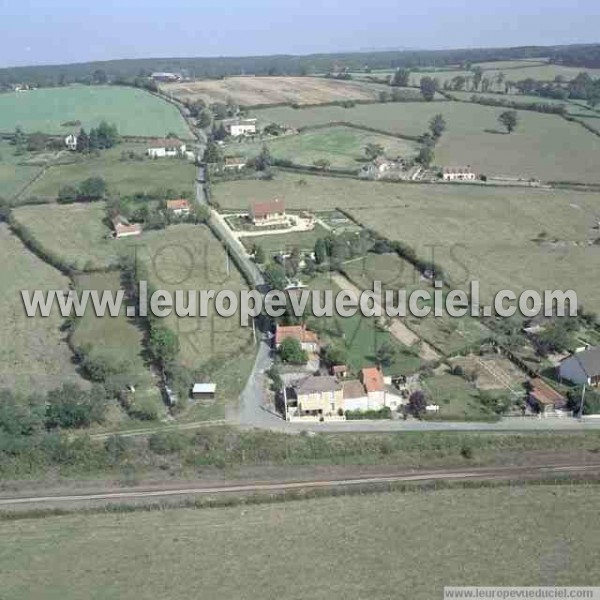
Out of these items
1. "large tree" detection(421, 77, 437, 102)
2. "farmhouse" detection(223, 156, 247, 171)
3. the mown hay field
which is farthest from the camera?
the mown hay field

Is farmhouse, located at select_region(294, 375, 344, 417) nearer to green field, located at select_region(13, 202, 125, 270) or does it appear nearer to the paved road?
the paved road

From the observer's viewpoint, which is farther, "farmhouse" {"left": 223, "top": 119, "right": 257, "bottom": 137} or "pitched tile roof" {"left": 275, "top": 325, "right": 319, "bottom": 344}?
"farmhouse" {"left": 223, "top": 119, "right": 257, "bottom": 137}

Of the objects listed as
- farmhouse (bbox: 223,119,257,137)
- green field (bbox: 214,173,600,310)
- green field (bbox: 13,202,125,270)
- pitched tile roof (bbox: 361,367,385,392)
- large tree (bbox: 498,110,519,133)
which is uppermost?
large tree (bbox: 498,110,519,133)

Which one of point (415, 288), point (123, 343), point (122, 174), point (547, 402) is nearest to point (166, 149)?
point (122, 174)

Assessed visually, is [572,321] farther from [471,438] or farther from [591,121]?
[591,121]

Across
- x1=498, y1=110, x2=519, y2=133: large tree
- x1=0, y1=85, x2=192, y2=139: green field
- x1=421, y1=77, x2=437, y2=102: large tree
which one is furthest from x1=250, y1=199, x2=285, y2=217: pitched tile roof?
x1=421, y1=77, x2=437, y2=102: large tree

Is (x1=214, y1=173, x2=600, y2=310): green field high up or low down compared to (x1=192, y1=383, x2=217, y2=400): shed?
up

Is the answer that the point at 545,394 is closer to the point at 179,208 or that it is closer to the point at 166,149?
the point at 179,208
